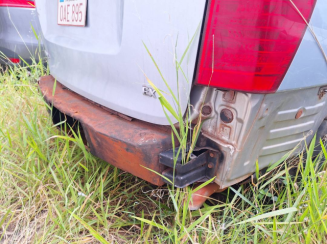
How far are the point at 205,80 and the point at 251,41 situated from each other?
0.19 meters

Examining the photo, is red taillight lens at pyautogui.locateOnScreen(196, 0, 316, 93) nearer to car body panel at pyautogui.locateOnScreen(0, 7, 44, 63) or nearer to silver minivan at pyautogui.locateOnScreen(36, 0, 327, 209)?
silver minivan at pyautogui.locateOnScreen(36, 0, 327, 209)

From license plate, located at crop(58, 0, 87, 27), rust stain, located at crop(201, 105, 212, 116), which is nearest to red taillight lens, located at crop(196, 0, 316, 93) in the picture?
rust stain, located at crop(201, 105, 212, 116)

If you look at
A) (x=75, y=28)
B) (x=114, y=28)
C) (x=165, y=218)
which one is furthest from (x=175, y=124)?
(x=75, y=28)

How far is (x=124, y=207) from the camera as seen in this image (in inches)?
55.9

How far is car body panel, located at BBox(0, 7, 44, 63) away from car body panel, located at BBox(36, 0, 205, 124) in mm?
1199

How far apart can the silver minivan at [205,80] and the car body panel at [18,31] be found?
4.91 feet

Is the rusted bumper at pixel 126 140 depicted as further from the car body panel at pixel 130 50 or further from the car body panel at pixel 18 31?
the car body panel at pixel 18 31

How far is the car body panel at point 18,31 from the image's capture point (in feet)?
8.16

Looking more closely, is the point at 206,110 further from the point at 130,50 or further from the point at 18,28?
the point at 18,28

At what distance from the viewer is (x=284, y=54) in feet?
2.67

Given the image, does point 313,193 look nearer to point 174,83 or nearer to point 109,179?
point 174,83

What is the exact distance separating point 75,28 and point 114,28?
34 cm

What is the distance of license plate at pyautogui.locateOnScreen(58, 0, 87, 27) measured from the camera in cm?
126

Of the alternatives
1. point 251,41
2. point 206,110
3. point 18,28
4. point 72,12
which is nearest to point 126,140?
point 206,110
